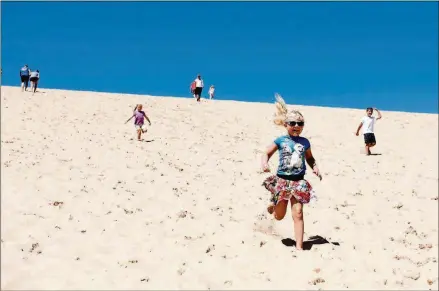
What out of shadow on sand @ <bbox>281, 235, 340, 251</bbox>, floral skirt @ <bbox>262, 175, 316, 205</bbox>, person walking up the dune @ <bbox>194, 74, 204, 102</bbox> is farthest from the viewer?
person walking up the dune @ <bbox>194, 74, 204, 102</bbox>

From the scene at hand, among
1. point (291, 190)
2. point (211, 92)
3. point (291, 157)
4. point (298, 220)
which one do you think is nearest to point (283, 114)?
point (291, 157)

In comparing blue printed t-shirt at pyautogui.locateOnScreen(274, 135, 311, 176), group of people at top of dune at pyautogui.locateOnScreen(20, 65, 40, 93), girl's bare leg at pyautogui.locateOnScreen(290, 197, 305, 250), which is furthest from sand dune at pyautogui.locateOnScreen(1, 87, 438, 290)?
group of people at top of dune at pyautogui.locateOnScreen(20, 65, 40, 93)

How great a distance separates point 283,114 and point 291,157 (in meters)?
0.81

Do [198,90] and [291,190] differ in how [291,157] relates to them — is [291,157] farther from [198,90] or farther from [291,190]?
[198,90]

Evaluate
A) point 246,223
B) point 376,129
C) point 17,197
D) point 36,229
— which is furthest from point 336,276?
point 376,129

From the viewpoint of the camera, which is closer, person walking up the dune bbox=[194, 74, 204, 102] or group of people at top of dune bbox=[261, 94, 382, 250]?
group of people at top of dune bbox=[261, 94, 382, 250]

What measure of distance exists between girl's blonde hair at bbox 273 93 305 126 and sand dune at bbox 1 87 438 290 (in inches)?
74.8

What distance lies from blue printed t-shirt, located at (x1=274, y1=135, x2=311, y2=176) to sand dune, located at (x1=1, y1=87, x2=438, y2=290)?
45.9 inches

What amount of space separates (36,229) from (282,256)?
387 cm

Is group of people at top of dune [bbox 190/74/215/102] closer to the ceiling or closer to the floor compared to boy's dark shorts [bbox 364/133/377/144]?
closer to the ceiling

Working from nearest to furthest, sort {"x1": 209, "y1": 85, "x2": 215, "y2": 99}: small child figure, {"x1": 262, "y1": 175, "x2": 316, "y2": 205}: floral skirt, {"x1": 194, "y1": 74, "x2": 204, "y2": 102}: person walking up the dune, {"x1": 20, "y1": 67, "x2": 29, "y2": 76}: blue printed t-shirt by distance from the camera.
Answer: {"x1": 262, "y1": 175, "x2": 316, "y2": 205}: floral skirt → {"x1": 20, "y1": 67, "x2": 29, "y2": 76}: blue printed t-shirt → {"x1": 194, "y1": 74, "x2": 204, "y2": 102}: person walking up the dune → {"x1": 209, "y1": 85, "x2": 215, "y2": 99}: small child figure

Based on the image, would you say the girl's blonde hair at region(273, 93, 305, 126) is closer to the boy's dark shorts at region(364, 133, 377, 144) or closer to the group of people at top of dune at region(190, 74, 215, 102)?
the boy's dark shorts at region(364, 133, 377, 144)

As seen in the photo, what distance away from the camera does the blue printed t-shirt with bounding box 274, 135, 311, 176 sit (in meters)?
8.05

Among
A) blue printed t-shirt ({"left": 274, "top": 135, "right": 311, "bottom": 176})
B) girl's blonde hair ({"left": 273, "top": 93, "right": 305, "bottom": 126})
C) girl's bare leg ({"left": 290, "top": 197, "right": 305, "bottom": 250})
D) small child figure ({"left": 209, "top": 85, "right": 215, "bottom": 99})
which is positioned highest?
small child figure ({"left": 209, "top": 85, "right": 215, "bottom": 99})
